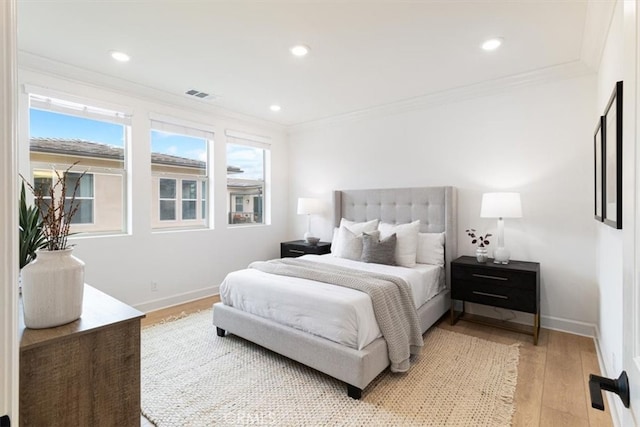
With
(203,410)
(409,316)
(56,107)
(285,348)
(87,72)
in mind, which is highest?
(87,72)

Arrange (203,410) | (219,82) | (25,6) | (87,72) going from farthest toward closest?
1. (219,82)
2. (87,72)
3. (25,6)
4. (203,410)

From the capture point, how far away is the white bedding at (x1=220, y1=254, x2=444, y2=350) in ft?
7.14

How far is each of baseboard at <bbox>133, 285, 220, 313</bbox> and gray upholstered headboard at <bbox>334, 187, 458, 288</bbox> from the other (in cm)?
205

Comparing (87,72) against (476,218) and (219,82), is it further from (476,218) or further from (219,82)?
(476,218)

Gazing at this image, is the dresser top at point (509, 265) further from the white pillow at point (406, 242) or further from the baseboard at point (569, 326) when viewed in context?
the baseboard at point (569, 326)

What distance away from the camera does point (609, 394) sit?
6.96 feet

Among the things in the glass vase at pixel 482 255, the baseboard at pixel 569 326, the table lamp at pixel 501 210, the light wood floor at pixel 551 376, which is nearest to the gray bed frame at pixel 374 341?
the glass vase at pixel 482 255

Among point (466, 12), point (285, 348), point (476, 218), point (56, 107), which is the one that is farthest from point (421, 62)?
point (56, 107)

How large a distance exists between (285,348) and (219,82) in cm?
283

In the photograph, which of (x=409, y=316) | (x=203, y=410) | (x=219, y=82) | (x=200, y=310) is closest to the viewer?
(x=203, y=410)

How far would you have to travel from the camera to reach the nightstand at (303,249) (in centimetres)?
456

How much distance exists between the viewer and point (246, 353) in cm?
272

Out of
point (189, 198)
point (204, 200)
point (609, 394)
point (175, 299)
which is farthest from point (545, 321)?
point (189, 198)

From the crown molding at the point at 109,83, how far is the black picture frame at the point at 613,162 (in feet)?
13.2
